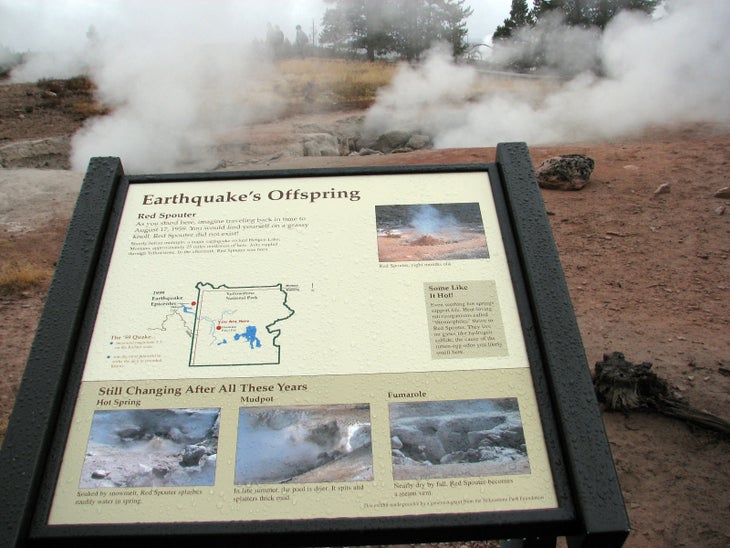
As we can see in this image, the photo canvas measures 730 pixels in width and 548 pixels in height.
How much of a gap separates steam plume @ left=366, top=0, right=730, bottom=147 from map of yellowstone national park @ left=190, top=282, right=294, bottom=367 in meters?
11.3

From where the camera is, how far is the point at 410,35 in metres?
27.0

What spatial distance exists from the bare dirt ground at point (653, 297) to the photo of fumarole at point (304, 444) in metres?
1.36

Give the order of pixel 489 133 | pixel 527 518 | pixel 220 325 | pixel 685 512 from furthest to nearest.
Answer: pixel 489 133 < pixel 685 512 < pixel 220 325 < pixel 527 518

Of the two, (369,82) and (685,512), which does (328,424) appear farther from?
(369,82)

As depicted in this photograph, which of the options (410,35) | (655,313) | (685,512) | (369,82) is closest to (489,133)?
(369,82)

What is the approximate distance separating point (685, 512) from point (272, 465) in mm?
2250

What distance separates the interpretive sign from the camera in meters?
1.53

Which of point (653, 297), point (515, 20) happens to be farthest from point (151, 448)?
point (515, 20)

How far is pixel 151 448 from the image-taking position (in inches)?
63.7

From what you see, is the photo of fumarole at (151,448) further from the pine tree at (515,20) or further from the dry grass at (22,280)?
the pine tree at (515,20)

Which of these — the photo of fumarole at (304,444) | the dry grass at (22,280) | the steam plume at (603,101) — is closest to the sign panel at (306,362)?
the photo of fumarole at (304,444)

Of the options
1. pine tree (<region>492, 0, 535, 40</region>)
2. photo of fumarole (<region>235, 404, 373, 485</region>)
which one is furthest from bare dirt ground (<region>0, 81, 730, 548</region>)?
pine tree (<region>492, 0, 535, 40</region>)

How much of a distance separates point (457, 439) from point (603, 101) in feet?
45.4

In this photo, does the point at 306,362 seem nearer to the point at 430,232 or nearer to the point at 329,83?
the point at 430,232
